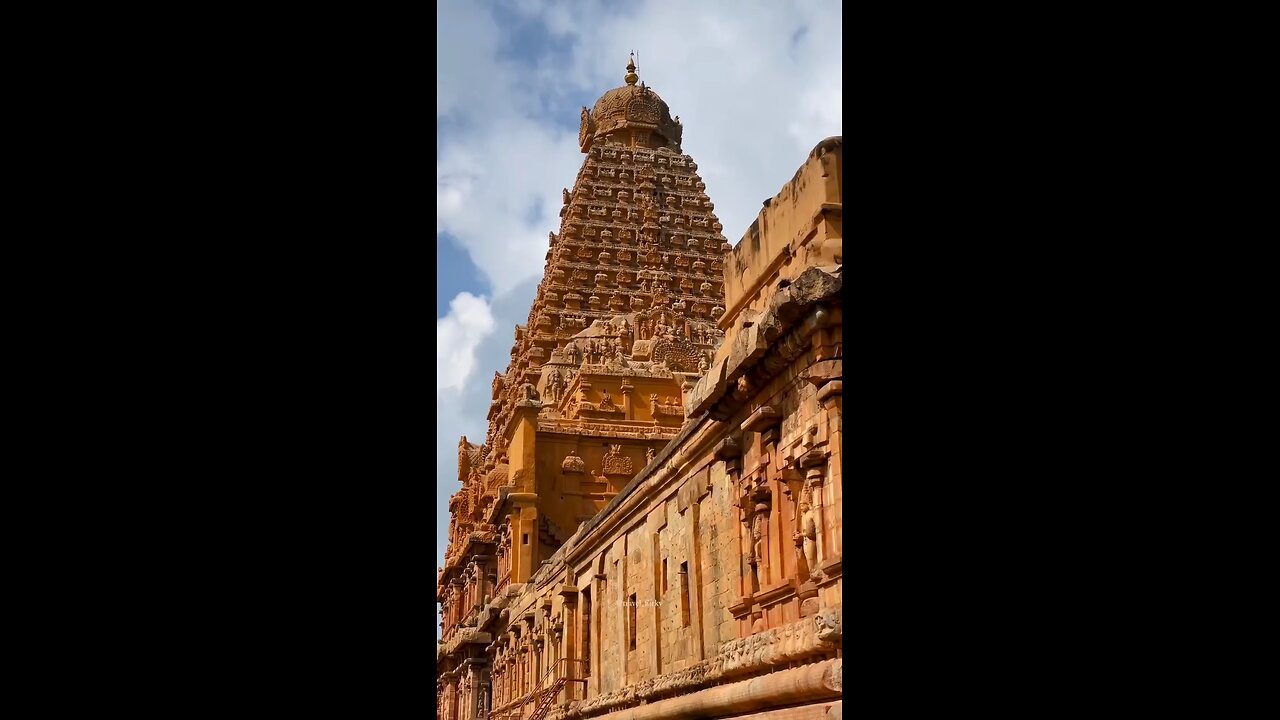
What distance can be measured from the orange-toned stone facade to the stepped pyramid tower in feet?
0.24

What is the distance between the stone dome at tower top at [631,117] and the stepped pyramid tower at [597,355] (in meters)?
0.05

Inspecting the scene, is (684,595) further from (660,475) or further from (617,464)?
(617,464)

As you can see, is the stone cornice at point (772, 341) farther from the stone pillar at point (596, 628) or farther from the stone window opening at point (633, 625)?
the stone pillar at point (596, 628)

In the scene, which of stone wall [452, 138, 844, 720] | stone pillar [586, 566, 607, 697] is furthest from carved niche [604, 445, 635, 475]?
stone wall [452, 138, 844, 720]

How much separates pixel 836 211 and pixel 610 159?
112 ft

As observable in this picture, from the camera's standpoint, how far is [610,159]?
144 feet

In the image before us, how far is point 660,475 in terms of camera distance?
1477 centimetres

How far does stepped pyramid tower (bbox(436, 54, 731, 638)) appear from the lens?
94.0ft

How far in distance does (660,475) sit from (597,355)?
2000cm

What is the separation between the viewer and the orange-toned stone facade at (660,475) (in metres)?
9.75

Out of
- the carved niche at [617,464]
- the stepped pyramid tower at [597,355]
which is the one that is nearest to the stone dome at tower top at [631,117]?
the stepped pyramid tower at [597,355]

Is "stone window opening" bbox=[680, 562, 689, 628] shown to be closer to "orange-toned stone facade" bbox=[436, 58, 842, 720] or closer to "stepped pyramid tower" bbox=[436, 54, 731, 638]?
"orange-toned stone facade" bbox=[436, 58, 842, 720]
